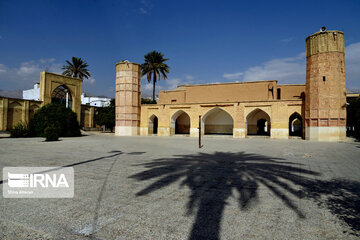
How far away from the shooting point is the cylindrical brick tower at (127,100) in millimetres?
31312

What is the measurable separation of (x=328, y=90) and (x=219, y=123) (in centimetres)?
1513

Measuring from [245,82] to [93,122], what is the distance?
87.2 feet

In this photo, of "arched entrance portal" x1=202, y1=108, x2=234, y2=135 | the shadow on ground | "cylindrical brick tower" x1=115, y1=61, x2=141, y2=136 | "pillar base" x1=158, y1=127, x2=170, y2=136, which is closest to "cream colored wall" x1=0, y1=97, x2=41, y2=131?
"cylindrical brick tower" x1=115, y1=61, x2=141, y2=136

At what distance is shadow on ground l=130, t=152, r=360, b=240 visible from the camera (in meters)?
3.31

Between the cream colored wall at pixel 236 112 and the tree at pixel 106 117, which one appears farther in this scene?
the tree at pixel 106 117

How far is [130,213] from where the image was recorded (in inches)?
133

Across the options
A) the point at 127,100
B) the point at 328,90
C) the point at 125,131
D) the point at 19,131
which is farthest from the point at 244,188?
the point at 127,100

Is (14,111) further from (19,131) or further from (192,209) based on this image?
(192,209)

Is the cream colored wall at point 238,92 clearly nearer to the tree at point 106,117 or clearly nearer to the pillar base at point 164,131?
the pillar base at point 164,131

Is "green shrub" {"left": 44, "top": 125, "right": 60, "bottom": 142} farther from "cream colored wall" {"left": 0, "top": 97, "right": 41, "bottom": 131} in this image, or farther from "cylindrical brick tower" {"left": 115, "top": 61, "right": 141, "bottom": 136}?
"cylindrical brick tower" {"left": 115, "top": 61, "right": 141, "bottom": 136}

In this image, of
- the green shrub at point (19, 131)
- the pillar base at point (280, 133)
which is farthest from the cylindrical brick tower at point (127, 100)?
the pillar base at point (280, 133)

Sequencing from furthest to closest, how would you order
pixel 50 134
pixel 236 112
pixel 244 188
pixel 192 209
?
1. pixel 236 112
2. pixel 50 134
3. pixel 244 188
4. pixel 192 209

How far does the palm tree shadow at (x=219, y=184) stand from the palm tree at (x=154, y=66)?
106ft

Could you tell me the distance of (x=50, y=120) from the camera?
23.2 meters
